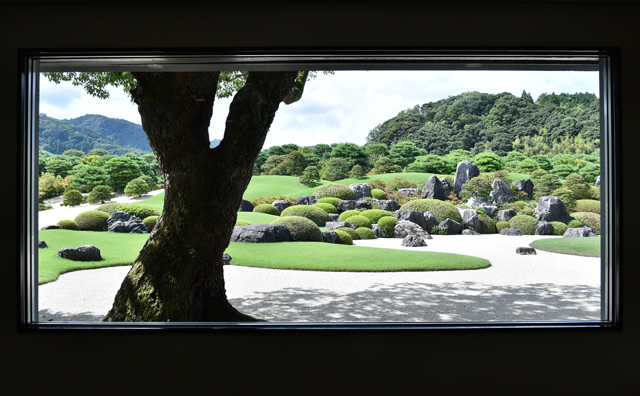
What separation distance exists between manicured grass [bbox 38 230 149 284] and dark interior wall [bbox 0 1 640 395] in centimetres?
509

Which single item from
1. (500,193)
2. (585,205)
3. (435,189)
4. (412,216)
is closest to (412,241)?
(412,216)

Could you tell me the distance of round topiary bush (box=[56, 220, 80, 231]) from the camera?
7031 millimetres

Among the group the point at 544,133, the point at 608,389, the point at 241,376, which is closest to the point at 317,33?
the point at 241,376

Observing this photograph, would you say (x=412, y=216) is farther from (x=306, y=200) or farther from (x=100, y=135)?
(x=100, y=135)

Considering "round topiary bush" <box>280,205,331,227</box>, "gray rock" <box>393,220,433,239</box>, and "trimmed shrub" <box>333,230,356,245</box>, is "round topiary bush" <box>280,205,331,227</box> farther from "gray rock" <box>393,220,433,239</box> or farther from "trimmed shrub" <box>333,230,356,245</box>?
"gray rock" <box>393,220,433,239</box>

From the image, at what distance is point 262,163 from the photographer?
8.27 m

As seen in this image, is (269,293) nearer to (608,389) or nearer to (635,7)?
(608,389)

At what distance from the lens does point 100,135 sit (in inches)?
257

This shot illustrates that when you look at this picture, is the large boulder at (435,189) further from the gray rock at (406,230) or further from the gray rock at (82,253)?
the gray rock at (82,253)

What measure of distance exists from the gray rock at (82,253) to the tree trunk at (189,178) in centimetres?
394

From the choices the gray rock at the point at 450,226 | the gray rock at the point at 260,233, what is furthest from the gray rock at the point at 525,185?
the gray rock at the point at 260,233

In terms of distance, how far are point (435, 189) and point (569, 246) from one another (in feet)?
10.4

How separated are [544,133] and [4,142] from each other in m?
9.26

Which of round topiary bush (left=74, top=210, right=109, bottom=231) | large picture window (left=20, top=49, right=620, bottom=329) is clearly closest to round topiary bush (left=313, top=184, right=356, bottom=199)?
large picture window (left=20, top=49, right=620, bottom=329)
